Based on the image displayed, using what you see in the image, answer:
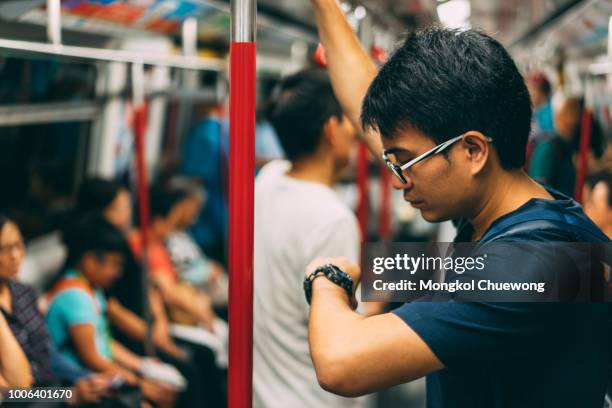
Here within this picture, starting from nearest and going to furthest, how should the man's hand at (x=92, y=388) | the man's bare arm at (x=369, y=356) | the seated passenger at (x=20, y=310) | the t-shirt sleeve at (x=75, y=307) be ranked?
the man's bare arm at (x=369, y=356) → the seated passenger at (x=20, y=310) → the man's hand at (x=92, y=388) → the t-shirt sleeve at (x=75, y=307)

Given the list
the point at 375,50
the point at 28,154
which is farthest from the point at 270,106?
the point at 28,154

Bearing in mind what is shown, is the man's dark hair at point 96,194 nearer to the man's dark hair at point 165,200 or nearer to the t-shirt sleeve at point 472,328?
the man's dark hair at point 165,200

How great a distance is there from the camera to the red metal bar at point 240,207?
4.20ft

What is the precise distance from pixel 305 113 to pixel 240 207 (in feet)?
3.32

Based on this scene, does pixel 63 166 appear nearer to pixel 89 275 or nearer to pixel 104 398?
pixel 89 275

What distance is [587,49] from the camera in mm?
5496

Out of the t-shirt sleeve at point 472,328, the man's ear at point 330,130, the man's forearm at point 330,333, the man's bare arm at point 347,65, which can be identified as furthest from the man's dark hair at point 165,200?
the t-shirt sleeve at point 472,328

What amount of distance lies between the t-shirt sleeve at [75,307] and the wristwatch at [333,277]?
198 centimetres

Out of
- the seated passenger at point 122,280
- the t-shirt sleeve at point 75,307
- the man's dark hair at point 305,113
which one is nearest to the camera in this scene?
the man's dark hair at point 305,113

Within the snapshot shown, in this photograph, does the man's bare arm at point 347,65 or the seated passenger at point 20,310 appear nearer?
the man's bare arm at point 347,65

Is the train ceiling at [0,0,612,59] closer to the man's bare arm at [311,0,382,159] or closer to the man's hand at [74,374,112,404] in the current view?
the man's bare arm at [311,0,382,159]

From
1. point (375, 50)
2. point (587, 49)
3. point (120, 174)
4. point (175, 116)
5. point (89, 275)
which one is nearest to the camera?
point (375, 50)

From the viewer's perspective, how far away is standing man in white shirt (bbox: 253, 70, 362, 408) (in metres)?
2.04

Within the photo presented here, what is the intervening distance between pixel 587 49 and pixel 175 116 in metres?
3.09
